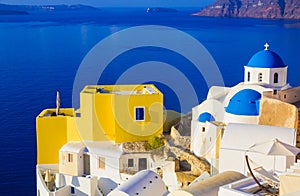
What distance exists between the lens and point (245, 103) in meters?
13.1

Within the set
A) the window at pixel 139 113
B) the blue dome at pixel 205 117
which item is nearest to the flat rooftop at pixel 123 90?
the window at pixel 139 113

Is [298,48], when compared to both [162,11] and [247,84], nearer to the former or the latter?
[247,84]

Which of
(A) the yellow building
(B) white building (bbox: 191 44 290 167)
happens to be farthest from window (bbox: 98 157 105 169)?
(B) white building (bbox: 191 44 290 167)

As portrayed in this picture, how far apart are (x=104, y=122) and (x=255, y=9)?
10851 centimetres

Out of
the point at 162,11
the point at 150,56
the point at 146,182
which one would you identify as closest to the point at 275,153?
the point at 146,182

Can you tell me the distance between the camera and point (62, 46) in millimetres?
53688

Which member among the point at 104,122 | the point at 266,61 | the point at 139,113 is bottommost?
the point at 104,122

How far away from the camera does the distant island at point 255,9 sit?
10788cm

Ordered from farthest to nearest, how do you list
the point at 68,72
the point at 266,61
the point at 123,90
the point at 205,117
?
1. the point at 68,72
2. the point at 123,90
3. the point at 266,61
4. the point at 205,117

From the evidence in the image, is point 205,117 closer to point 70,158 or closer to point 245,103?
point 245,103

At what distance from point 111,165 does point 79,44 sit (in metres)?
42.4

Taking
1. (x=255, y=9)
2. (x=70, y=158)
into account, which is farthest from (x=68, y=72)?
(x=255, y=9)

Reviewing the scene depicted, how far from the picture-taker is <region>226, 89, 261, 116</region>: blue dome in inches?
512

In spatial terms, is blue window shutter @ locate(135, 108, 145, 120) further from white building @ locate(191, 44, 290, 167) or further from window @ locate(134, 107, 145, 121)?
white building @ locate(191, 44, 290, 167)
